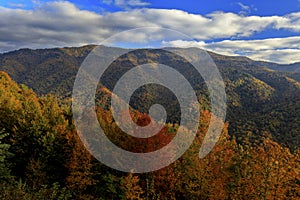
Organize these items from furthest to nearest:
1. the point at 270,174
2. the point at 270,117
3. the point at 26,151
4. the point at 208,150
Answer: the point at 270,117
the point at 26,151
the point at 208,150
the point at 270,174

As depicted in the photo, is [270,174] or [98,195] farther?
[98,195]

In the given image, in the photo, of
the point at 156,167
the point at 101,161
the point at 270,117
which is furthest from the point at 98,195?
the point at 270,117

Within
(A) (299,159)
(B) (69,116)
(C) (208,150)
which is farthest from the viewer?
(B) (69,116)

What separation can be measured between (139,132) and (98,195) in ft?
30.0

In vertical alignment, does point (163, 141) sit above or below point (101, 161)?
above

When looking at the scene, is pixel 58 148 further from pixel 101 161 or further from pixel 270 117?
pixel 270 117

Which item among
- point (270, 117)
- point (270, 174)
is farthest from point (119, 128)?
point (270, 117)

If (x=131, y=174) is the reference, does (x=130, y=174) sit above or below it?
above

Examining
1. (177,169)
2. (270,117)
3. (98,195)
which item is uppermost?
(177,169)

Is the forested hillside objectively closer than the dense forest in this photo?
Yes

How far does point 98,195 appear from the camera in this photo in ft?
107

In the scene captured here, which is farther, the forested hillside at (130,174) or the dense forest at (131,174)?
the dense forest at (131,174)

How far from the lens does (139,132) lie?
35.8 m

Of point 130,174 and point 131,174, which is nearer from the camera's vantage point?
point 130,174
